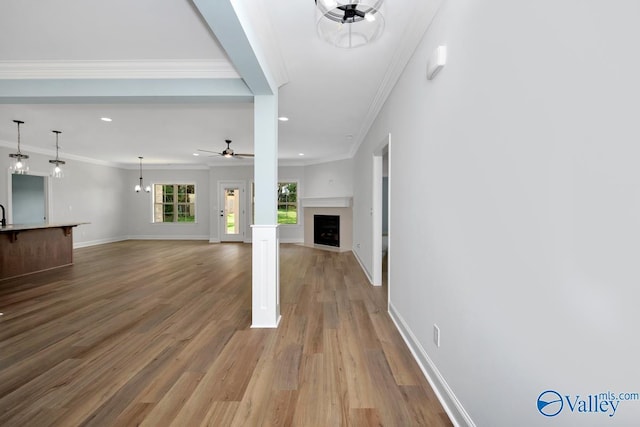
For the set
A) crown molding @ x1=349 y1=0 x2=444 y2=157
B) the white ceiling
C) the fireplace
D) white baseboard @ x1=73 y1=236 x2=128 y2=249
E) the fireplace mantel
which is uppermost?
the white ceiling

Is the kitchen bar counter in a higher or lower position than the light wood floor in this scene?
higher

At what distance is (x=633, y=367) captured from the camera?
0.69m

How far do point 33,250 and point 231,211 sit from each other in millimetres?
4736

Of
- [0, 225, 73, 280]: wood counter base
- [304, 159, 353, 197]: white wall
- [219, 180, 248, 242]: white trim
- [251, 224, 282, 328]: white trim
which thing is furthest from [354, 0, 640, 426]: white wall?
[219, 180, 248, 242]: white trim

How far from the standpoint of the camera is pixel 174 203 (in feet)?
31.3

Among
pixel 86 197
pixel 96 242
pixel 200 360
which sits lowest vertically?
pixel 200 360

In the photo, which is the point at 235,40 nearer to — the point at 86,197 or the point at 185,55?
the point at 185,55

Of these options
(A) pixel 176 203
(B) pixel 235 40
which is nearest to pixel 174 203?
(A) pixel 176 203

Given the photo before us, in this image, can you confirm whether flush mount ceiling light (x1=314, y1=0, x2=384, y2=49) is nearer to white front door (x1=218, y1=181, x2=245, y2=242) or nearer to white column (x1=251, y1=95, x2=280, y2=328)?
white column (x1=251, y1=95, x2=280, y2=328)

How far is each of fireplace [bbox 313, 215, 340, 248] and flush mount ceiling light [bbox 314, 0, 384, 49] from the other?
5636 mm

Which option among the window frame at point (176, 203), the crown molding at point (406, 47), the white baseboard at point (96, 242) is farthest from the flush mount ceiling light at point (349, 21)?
A: the white baseboard at point (96, 242)

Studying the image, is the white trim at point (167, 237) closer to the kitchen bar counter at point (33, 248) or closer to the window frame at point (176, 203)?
the window frame at point (176, 203)

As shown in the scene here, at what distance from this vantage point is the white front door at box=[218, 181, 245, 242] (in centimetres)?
897

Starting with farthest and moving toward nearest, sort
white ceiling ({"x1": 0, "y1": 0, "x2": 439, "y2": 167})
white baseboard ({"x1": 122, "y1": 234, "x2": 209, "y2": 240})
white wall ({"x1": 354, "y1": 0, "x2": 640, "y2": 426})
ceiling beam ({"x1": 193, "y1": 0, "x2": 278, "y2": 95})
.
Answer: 1. white baseboard ({"x1": 122, "y1": 234, "x2": 209, "y2": 240})
2. white ceiling ({"x1": 0, "y1": 0, "x2": 439, "y2": 167})
3. ceiling beam ({"x1": 193, "y1": 0, "x2": 278, "y2": 95})
4. white wall ({"x1": 354, "y1": 0, "x2": 640, "y2": 426})
